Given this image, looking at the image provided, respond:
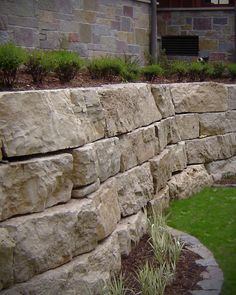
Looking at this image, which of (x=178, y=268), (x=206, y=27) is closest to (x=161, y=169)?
(x=178, y=268)

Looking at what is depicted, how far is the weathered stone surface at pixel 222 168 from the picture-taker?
29.7 feet

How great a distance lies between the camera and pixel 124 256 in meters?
5.46

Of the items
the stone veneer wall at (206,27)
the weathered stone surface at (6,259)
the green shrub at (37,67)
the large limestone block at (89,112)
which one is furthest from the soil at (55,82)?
the stone veneer wall at (206,27)

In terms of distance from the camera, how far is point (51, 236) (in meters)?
4.17

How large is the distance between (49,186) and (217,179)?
5316mm

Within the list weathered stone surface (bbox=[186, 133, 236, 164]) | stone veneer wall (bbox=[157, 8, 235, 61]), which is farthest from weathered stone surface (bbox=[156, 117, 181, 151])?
stone veneer wall (bbox=[157, 8, 235, 61])

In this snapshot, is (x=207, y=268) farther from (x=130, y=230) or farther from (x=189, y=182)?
(x=189, y=182)

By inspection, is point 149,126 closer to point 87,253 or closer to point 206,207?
point 206,207

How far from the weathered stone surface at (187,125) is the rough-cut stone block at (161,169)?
0.80 meters

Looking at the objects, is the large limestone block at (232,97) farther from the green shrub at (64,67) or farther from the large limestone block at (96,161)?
the large limestone block at (96,161)

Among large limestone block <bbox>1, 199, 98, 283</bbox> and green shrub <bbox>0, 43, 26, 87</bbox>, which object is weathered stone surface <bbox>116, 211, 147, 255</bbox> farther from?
green shrub <bbox>0, 43, 26, 87</bbox>

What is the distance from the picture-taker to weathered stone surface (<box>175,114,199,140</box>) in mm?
8391

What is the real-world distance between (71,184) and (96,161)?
381 millimetres

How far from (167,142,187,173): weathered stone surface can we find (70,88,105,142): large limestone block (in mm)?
2874
